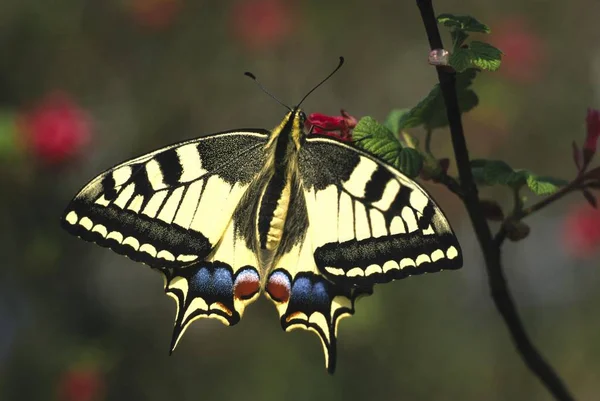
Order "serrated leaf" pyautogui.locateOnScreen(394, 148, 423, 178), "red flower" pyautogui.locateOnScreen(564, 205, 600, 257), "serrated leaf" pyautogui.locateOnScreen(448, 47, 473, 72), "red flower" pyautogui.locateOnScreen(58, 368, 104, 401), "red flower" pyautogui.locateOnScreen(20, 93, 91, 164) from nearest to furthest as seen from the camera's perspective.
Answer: "serrated leaf" pyautogui.locateOnScreen(448, 47, 473, 72) → "serrated leaf" pyautogui.locateOnScreen(394, 148, 423, 178) → "red flower" pyautogui.locateOnScreen(58, 368, 104, 401) → "red flower" pyautogui.locateOnScreen(20, 93, 91, 164) → "red flower" pyautogui.locateOnScreen(564, 205, 600, 257)

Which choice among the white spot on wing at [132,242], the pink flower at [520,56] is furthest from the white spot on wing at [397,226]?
the pink flower at [520,56]

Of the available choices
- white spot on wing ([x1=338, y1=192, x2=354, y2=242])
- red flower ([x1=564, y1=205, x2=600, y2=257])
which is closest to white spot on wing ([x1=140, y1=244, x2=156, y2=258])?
white spot on wing ([x1=338, y1=192, x2=354, y2=242])

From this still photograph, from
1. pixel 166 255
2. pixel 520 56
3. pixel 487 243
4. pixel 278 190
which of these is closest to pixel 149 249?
pixel 166 255

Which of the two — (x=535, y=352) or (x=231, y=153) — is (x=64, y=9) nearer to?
(x=231, y=153)

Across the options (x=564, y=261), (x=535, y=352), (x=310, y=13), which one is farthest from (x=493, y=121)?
(x=535, y=352)

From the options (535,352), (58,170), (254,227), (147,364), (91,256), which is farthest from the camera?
(91,256)

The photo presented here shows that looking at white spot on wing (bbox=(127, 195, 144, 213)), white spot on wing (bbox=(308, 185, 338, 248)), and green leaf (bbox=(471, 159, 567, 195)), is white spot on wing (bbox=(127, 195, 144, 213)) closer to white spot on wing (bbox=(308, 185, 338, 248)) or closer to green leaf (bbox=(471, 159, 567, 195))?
white spot on wing (bbox=(308, 185, 338, 248))
